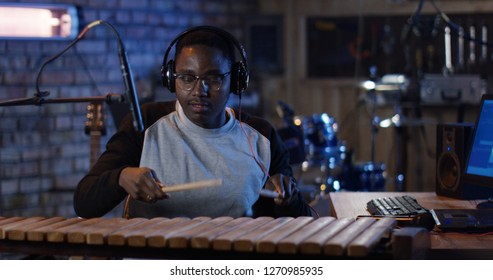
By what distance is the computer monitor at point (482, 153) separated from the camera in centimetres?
297

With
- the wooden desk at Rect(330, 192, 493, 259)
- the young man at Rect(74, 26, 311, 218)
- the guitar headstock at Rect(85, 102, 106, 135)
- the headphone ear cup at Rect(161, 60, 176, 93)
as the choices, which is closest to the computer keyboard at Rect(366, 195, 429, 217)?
the wooden desk at Rect(330, 192, 493, 259)

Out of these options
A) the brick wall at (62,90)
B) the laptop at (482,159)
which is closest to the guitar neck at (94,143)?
the brick wall at (62,90)

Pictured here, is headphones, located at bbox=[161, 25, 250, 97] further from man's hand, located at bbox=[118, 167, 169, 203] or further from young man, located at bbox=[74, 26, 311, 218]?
man's hand, located at bbox=[118, 167, 169, 203]

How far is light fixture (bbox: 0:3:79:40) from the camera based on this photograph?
3.65m

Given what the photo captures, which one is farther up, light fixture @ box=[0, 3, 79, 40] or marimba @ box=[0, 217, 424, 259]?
light fixture @ box=[0, 3, 79, 40]

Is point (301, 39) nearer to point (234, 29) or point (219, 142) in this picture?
point (234, 29)

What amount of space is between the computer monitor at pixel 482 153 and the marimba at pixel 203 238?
76 cm

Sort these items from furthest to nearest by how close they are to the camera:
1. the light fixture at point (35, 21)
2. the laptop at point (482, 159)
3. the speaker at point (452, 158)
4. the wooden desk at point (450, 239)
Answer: the light fixture at point (35, 21) < the speaker at point (452, 158) < the laptop at point (482, 159) < the wooden desk at point (450, 239)

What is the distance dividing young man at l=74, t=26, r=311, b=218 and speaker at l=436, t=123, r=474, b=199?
653mm

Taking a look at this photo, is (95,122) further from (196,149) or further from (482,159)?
(482,159)

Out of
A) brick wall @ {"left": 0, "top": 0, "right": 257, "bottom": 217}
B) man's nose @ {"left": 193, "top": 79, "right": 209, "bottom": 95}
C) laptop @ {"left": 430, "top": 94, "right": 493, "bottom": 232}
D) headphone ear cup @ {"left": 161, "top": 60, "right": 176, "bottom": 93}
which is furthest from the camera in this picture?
brick wall @ {"left": 0, "top": 0, "right": 257, "bottom": 217}

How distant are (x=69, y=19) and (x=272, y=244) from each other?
200 cm

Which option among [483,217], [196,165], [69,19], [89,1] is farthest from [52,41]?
[483,217]

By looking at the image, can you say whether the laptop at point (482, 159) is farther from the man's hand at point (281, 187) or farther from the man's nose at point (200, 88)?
the man's nose at point (200, 88)
